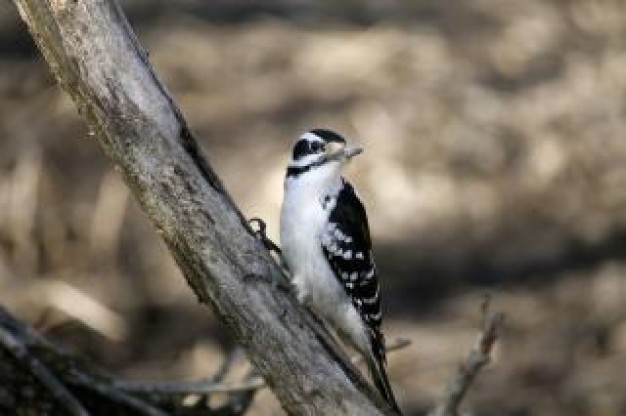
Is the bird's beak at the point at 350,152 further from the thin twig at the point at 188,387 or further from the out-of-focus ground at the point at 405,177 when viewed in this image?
the out-of-focus ground at the point at 405,177

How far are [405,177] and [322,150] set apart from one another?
457cm

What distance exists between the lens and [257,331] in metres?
4.06

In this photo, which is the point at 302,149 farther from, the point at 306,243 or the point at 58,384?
the point at 58,384

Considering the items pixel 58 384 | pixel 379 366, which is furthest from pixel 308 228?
pixel 58 384

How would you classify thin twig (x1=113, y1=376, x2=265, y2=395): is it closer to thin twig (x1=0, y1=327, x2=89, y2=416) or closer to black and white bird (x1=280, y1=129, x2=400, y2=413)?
thin twig (x1=0, y1=327, x2=89, y2=416)

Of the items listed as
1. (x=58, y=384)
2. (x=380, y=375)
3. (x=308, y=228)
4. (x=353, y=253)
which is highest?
(x=308, y=228)

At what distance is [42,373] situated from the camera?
491 centimetres

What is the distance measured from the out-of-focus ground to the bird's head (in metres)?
3.11

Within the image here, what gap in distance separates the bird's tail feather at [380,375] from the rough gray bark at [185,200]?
86 cm

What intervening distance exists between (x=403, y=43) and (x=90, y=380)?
19.0 ft

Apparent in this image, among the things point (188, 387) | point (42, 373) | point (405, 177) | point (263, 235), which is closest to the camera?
point (263, 235)

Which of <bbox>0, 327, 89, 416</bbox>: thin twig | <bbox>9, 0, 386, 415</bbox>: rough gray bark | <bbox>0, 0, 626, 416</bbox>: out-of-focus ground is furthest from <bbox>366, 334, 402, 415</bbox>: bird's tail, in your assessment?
<bbox>0, 0, 626, 416</bbox>: out-of-focus ground

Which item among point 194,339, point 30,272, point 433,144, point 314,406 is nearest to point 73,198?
point 30,272

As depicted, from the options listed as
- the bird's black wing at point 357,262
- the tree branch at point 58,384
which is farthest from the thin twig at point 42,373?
the bird's black wing at point 357,262
